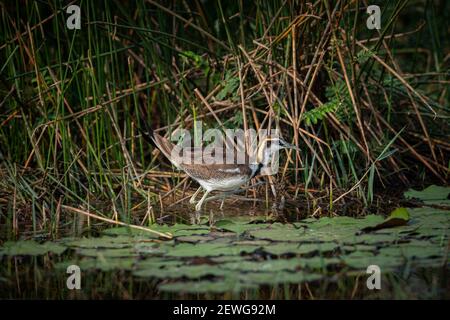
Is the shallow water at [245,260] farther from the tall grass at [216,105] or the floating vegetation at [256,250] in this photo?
the tall grass at [216,105]

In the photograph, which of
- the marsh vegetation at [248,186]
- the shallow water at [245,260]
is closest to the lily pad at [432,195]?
the marsh vegetation at [248,186]

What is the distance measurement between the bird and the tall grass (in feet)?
0.76

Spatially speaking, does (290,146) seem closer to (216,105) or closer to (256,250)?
(216,105)

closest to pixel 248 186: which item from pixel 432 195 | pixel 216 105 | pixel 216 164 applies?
pixel 216 164

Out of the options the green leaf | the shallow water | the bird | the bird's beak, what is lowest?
the shallow water

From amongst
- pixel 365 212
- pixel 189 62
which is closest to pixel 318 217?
pixel 365 212

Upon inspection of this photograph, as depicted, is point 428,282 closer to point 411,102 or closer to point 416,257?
point 416,257

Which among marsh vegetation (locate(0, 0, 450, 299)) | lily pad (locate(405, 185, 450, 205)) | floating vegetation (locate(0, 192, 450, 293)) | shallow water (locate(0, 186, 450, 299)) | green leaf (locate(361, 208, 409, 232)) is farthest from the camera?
lily pad (locate(405, 185, 450, 205))

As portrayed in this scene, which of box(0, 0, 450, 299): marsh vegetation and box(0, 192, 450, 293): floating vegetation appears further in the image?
box(0, 0, 450, 299): marsh vegetation

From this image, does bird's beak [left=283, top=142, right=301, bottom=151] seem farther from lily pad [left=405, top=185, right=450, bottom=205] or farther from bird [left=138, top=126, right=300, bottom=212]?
lily pad [left=405, top=185, right=450, bottom=205]

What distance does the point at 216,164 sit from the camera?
266 inches

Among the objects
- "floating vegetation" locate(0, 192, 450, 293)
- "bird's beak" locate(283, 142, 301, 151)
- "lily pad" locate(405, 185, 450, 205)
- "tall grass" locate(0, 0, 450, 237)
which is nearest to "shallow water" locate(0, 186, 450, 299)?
"floating vegetation" locate(0, 192, 450, 293)

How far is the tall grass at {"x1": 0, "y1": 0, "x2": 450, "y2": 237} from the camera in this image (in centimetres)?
→ 661

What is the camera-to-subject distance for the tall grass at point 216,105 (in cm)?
661
